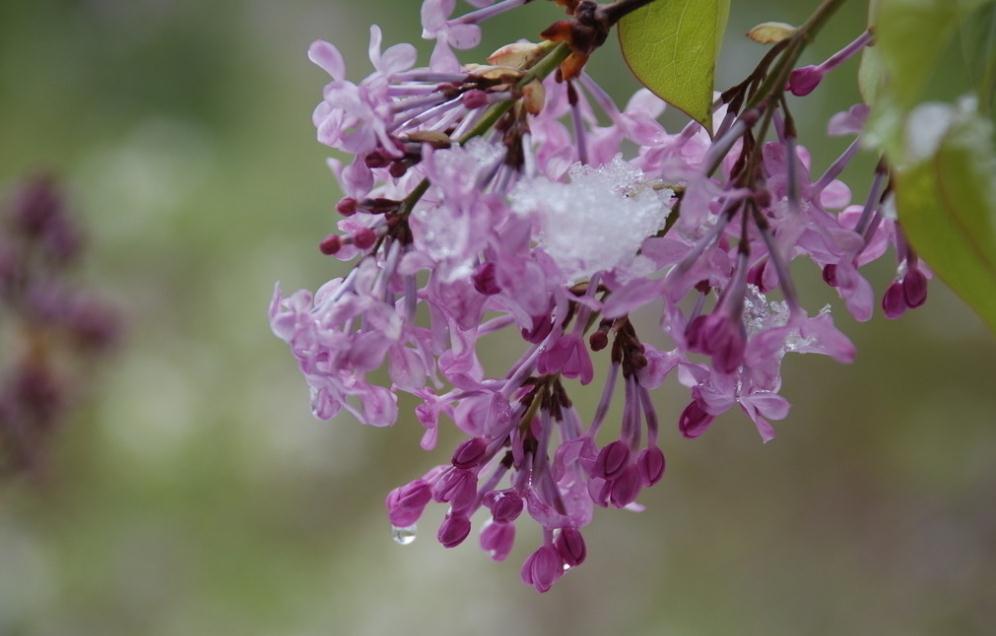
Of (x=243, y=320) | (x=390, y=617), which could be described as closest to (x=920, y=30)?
(x=390, y=617)

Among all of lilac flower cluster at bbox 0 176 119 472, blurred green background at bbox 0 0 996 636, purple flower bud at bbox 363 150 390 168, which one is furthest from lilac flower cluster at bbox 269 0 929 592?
blurred green background at bbox 0 0 996 636

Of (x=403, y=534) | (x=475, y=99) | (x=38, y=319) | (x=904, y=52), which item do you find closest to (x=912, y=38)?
(x=904, y=52)

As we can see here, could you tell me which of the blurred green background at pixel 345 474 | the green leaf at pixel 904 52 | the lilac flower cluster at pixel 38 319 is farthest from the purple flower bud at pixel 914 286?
the blurred green background at pixel 345 474

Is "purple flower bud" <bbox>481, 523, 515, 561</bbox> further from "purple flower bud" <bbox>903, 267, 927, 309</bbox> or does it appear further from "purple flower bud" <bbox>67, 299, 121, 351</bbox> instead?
"purple flower bud" <bbox>67, 299, 121, 351</bbox>

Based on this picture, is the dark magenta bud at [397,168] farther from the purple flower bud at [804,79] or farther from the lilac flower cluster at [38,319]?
the lilac flower cluster at [38,319]

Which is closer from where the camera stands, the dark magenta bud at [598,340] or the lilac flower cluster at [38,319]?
the dark magenta bud at [598,340]

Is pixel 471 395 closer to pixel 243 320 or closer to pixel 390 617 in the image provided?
pixel 390 617
